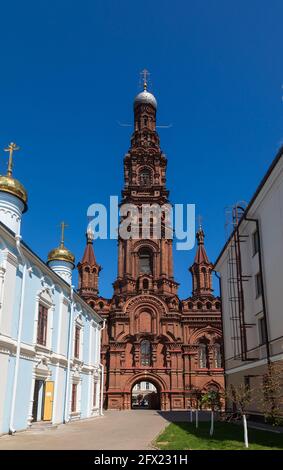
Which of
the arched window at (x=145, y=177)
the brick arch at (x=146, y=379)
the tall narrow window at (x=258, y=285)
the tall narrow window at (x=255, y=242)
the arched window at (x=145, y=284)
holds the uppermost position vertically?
the arched window at (x=145, y=177)

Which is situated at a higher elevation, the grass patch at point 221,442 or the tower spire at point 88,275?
the tower spire at point 88,275

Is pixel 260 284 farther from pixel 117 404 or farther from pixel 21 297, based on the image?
pixel 117 404

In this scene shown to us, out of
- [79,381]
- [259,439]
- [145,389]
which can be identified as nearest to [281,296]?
[259,439]

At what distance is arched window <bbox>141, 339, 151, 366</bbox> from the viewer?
133 ft

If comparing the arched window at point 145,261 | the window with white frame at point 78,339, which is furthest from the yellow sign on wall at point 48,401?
the arched window at point 145,261

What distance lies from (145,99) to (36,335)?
1589 inches

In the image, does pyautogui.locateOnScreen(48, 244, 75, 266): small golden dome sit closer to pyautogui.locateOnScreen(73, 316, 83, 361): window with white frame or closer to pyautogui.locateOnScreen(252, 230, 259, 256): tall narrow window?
pyautogui.locateOnScreen(73, 316, 83, 361): window with white frame

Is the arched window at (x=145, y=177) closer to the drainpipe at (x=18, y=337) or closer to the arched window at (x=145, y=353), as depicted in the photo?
the arched window at (x=145, y=353)

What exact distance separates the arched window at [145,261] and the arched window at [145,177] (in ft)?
26.4

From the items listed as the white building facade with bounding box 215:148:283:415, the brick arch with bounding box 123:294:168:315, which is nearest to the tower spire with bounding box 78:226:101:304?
the brick arch with bounding box 123:294:168:315

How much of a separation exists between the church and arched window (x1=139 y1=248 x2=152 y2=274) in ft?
0.34

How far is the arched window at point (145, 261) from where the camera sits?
45.1 meters

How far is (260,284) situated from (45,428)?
37.2 feet

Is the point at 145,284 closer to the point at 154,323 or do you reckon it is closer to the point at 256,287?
the point at 154,323
